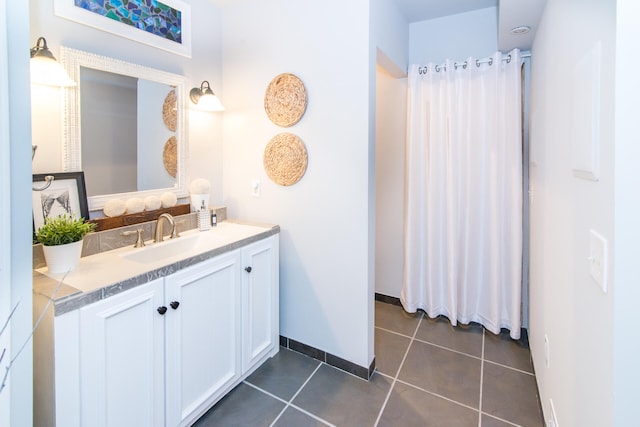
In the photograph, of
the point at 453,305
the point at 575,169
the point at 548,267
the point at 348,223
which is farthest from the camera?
the point at 453,305

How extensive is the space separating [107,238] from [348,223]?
4.41 feet

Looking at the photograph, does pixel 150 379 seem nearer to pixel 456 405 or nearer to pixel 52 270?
pixel 52 270

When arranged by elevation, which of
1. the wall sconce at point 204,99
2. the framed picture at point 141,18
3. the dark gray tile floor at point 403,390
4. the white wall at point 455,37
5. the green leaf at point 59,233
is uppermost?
the white wall at point 455,37

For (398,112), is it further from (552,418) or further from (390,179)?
(552,418)

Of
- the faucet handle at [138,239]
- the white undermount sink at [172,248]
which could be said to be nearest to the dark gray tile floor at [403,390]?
the white undermount sink at [172,248]

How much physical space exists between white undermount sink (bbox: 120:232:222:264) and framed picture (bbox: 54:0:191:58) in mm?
1190

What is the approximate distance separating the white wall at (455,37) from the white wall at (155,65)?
1.65 meters

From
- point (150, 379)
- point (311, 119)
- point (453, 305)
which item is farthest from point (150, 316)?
point (453, 305)

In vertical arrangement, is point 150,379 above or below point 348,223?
below

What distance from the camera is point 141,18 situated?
197 centimetres

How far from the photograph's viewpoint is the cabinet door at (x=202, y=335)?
157 centimetres

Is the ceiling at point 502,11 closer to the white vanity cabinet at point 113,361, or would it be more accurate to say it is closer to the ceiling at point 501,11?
the ceiling at point 501,11

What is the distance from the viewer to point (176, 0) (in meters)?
2.16

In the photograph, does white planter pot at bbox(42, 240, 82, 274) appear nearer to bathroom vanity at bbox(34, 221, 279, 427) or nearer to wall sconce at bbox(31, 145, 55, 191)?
bathroom vanity at bbox(34, 221, 279, 427)
